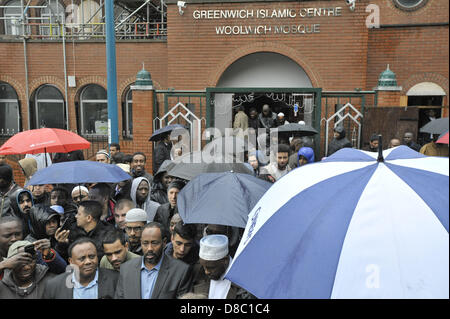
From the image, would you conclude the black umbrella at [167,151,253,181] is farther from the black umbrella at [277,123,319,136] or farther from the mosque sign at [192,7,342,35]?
the mosque sign at [192,7,342,35]

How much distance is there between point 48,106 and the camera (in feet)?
48.2

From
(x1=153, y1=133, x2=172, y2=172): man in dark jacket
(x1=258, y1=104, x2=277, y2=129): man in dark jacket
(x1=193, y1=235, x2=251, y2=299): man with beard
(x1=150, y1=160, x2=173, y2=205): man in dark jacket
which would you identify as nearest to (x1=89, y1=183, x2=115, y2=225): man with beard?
(x1=150, y1=160, x2=173, y2=205): man in dark jacket

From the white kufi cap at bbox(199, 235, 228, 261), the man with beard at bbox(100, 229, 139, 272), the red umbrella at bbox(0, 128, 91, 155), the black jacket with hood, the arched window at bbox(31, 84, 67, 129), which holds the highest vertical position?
the arched window at bbox(31, 84, 67, 129)

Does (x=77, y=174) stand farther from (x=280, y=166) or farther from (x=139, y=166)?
(x=280, y=166)

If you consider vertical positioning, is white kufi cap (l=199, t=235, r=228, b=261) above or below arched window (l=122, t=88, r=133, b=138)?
below

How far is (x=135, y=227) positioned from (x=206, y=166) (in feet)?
4.68

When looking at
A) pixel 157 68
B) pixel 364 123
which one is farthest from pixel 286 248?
pixel 157 68

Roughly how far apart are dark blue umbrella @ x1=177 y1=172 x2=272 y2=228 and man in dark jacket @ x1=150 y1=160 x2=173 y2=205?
176 centimetres

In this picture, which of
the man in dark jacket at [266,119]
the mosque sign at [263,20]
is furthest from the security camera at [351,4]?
the man in dark jacket at [266,119]

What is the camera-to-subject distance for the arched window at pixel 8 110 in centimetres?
1473

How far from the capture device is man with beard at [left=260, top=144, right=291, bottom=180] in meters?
6.27

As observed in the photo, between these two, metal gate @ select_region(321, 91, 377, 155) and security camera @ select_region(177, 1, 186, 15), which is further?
security camera @ select_region(177, 1, 186, 15)

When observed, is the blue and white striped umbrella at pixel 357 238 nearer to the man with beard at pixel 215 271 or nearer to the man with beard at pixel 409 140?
the man with beard at pixel 215 271

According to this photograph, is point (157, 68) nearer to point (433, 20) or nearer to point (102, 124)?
point (102, 124)
